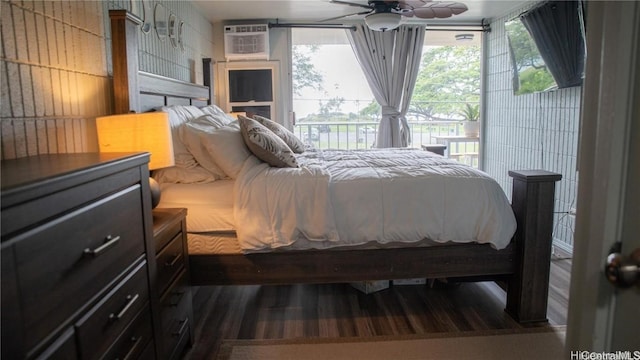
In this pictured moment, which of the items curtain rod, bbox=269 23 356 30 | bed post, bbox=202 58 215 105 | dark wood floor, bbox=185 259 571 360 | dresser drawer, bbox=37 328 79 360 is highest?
curtain rod, bbox=269 23 356 30

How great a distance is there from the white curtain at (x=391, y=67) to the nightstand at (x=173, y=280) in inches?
139

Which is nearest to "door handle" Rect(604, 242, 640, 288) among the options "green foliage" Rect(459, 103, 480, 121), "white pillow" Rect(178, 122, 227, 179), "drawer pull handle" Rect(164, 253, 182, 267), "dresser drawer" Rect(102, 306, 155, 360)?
"dresser drawer" Rect(102, 306, 155, 360)

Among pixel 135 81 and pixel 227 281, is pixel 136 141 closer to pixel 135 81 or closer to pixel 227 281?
pixel 135 81

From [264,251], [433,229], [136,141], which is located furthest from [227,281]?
[433,229]

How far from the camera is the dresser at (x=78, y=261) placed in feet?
2.60

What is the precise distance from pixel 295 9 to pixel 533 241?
11.0 feet

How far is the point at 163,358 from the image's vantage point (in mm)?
1613

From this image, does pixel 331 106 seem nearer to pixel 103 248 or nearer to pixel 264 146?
pixel 264 146

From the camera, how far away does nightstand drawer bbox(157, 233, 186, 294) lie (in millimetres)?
1657

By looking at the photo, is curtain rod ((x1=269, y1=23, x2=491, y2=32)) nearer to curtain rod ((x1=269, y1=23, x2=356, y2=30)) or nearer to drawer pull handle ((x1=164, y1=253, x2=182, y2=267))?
curtain rod ((x1=269, y1=23, x2=356, y2=30))

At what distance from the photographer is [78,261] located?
1.00 metres

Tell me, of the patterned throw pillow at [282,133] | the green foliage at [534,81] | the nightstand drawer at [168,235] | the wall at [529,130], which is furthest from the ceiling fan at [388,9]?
the nightstand drawer at [168,235]

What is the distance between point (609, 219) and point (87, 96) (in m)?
2.11

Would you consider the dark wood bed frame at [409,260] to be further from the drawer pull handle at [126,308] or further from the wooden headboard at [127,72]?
the drawer pull handle at [126,308]
